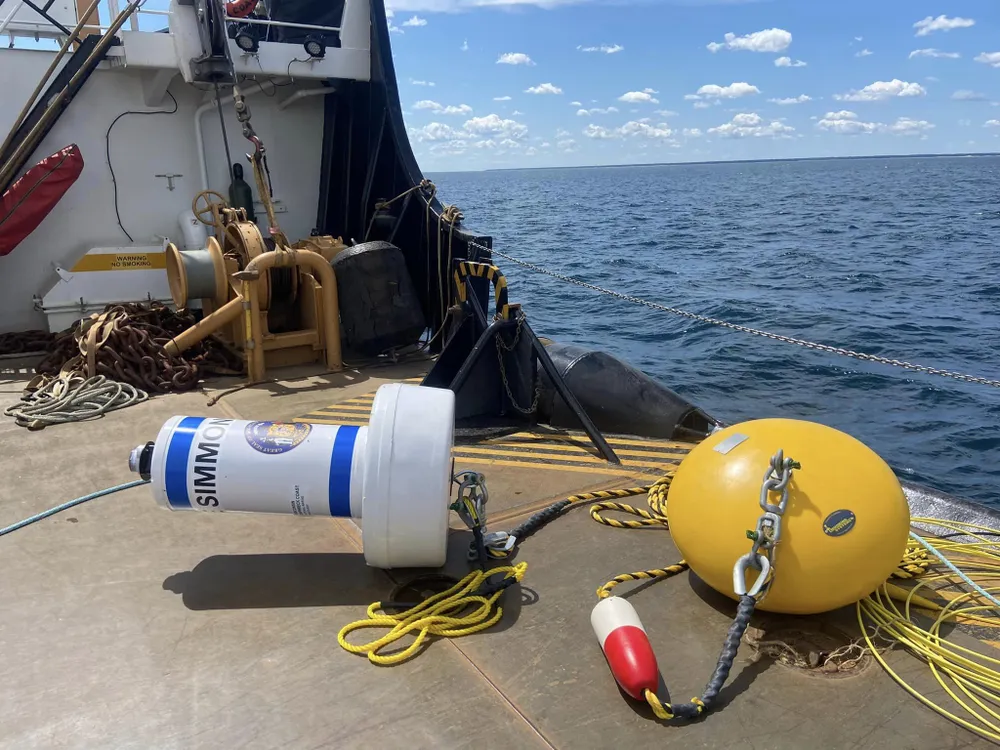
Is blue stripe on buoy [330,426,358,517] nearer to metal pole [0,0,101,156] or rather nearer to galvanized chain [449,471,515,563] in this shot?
galvanized chain [449,471,515,563]

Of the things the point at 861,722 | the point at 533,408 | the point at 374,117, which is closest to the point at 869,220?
the point at 374,117

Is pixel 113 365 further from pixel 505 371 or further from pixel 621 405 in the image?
pixel 621 405

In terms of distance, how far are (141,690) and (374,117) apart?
6.79 metres

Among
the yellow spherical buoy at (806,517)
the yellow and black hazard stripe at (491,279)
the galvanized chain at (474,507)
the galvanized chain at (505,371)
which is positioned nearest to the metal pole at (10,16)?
the yellow and black hazard stripe at (491,279)

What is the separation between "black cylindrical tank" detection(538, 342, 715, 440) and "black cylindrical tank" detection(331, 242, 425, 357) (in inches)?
86.9

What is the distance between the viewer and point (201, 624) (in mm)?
2990

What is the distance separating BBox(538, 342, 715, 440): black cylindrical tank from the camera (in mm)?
5312

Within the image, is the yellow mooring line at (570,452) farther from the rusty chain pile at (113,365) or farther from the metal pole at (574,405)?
the rusty chain pile at (113,365)

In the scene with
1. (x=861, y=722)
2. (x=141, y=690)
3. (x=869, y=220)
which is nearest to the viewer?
(x=861, y=722)

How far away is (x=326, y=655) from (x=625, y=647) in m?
1.09

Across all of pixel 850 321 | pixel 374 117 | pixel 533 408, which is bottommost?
pixel 850 321

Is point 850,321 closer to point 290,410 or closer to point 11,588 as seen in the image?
point 290,410

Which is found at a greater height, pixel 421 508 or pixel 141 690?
pixel 421 508

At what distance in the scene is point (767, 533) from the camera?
2648 millimetres
